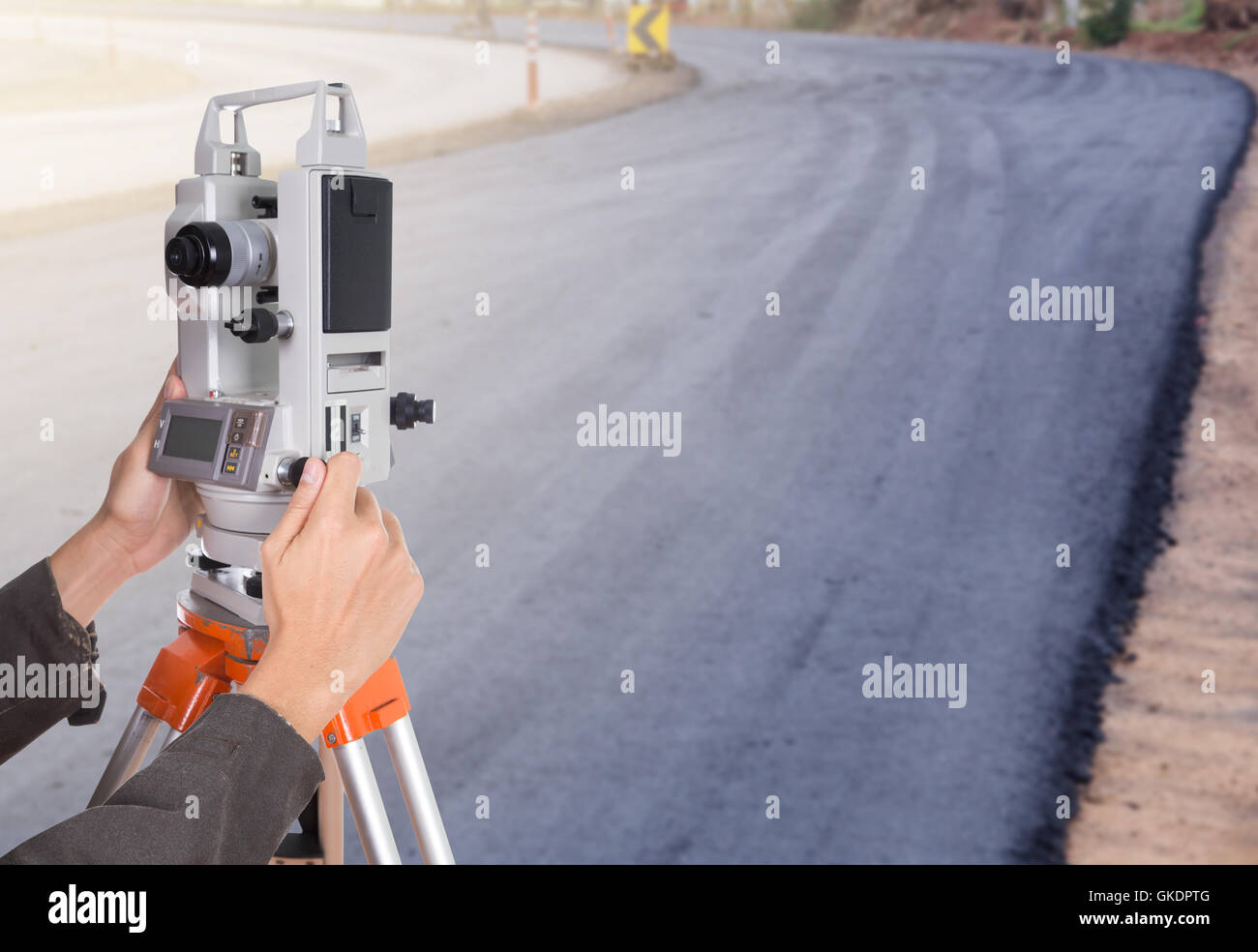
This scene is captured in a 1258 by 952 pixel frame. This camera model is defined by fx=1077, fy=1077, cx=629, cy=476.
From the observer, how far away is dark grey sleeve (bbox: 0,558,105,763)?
3.60ft

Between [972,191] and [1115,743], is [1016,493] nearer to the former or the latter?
[1115,743]

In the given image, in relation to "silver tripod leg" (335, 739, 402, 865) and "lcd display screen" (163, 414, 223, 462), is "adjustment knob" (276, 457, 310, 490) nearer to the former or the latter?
"lcd display screen" (163, 414, 223, 462)

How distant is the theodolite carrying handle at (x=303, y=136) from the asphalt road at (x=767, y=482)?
1.71 meters

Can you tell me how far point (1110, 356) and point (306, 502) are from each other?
170 inches

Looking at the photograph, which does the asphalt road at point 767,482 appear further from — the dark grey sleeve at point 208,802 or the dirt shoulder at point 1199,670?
the dark grey sleeve at point 208,802

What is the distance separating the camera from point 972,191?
612 cm

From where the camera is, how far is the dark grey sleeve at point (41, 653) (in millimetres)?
1099

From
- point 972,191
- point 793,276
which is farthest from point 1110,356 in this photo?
point 972,191

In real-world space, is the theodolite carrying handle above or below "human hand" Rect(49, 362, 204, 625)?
above

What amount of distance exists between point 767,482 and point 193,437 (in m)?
2.86

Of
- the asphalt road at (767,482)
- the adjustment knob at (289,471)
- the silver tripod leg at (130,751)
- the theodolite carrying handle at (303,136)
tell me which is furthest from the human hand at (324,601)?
the asphalt road at (767,482)

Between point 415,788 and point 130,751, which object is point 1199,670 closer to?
point 415,788

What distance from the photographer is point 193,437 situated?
43.9 inches

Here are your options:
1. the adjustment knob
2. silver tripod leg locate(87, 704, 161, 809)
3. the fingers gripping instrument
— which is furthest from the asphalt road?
the adjustment knob
